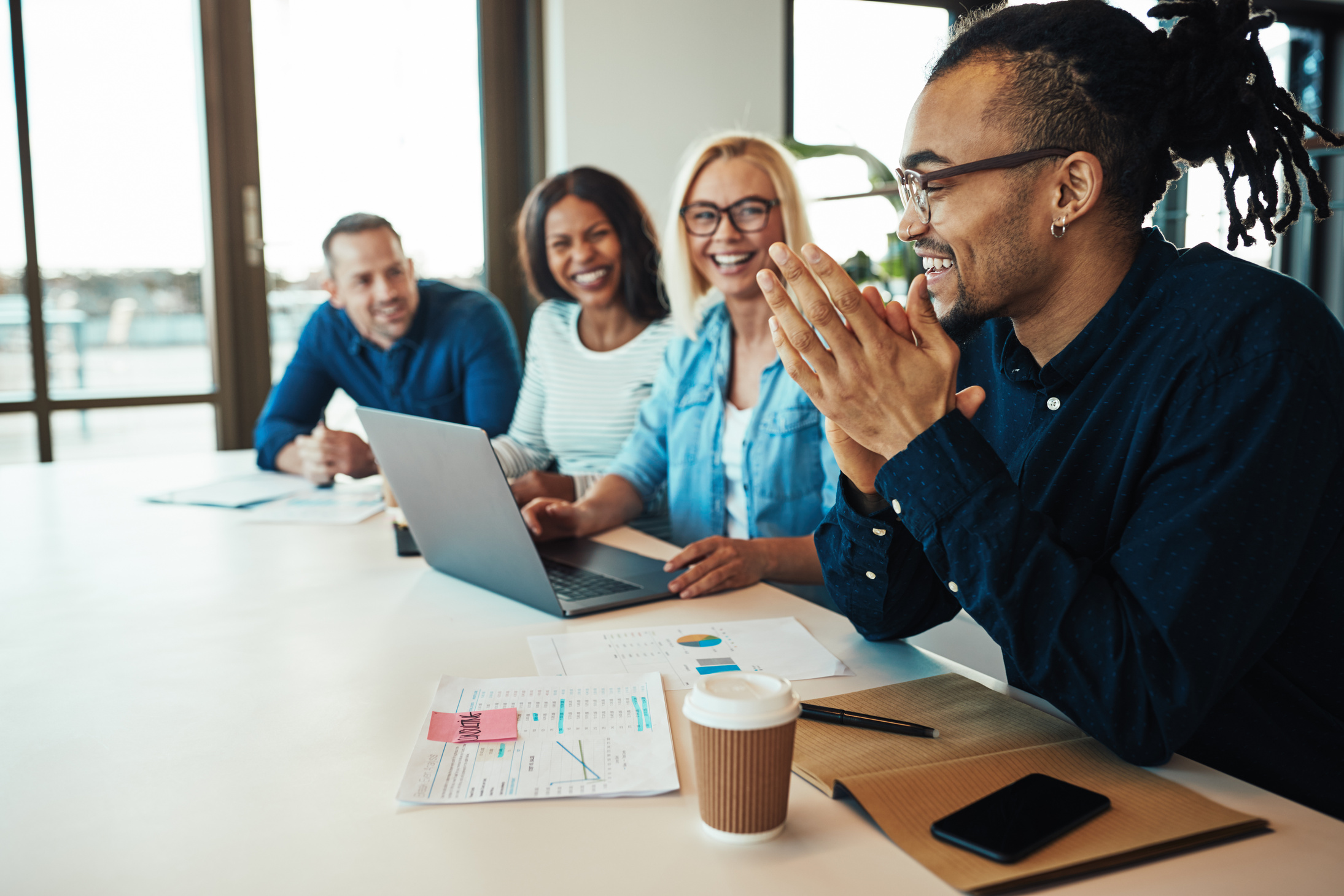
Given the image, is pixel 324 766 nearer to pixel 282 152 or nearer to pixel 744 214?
pixel 744 214

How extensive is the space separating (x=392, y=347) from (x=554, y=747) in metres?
2.06

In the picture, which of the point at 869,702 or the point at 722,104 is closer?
the point at 869,702

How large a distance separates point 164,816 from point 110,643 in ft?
1.63

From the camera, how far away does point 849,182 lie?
4070 mm

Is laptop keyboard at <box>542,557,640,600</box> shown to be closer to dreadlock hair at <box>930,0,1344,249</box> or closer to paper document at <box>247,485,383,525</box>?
paper document at <box>247,485,383,525</box>

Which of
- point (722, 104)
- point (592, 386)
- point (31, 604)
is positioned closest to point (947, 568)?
point (31, 604)

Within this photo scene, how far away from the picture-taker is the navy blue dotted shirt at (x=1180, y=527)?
77 centimetres

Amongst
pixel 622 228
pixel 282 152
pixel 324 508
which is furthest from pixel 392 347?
pixel 282 152

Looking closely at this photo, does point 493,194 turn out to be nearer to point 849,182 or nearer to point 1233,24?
point 849,182

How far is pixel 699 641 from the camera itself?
1.10 m

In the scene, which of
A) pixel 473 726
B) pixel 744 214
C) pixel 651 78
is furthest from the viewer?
pixel 651 78

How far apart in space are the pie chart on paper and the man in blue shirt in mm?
1634

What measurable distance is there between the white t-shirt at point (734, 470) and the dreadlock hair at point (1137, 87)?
3.10 ft

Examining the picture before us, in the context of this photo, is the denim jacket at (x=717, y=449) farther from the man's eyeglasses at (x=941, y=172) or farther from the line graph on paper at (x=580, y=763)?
the line graph on paper at (x=580, y=763)
